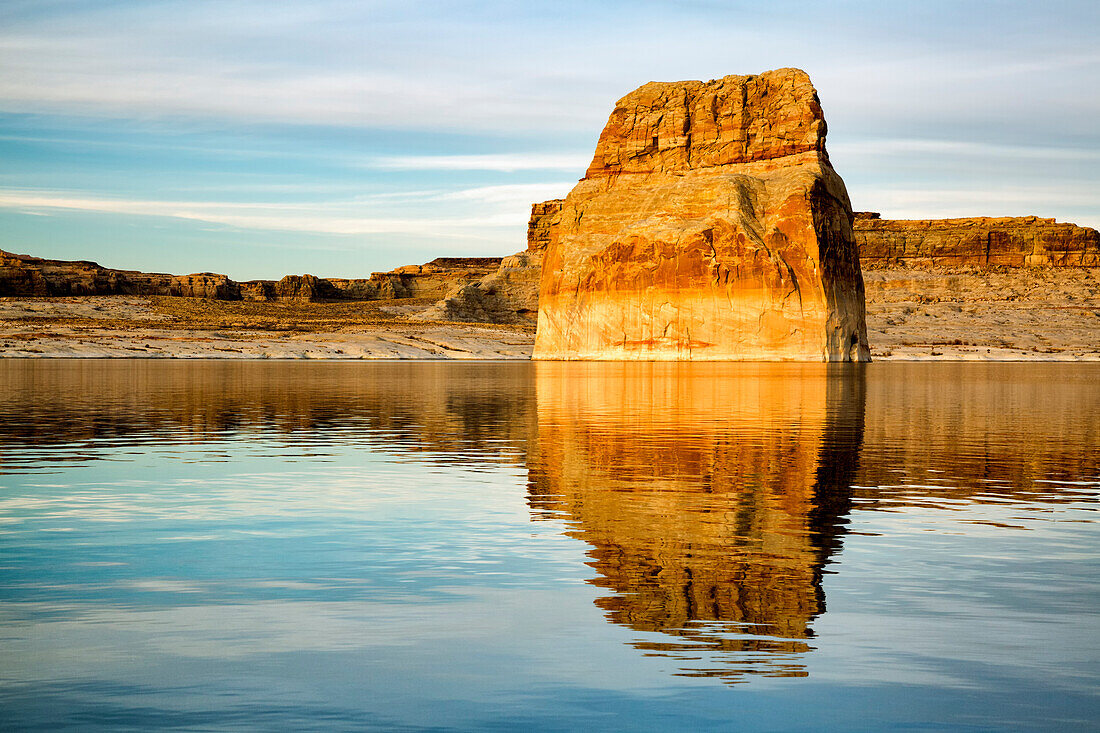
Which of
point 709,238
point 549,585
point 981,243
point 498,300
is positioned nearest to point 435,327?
point 498,300

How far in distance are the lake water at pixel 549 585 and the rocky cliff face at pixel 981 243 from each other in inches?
6175

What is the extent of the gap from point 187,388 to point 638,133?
220 feet

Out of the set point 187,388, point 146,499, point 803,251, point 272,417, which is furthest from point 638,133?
point 146,499

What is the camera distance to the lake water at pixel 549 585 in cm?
639

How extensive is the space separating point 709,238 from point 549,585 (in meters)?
81.1

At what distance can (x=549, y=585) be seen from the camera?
30.1 ft

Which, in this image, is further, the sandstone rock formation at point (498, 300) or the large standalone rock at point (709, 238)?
the sandstone rock formation at point (498, 300)

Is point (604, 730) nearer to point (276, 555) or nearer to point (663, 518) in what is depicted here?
point (276, 555)

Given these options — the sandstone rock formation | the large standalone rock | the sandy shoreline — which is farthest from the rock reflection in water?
the sandstone rock formation

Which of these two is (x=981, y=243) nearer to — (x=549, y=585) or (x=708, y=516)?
(x=708, y=516)

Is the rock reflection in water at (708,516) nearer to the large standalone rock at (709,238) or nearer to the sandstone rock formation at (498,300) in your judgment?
the large standalone rock at (709,238)

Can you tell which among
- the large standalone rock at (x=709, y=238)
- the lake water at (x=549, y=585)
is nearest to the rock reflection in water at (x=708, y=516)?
the lake water at (x=549, y=585)

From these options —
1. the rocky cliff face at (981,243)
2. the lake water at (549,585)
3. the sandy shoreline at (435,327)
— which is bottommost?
the lake water at (549,585)

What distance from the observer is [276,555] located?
10477 millimetres
